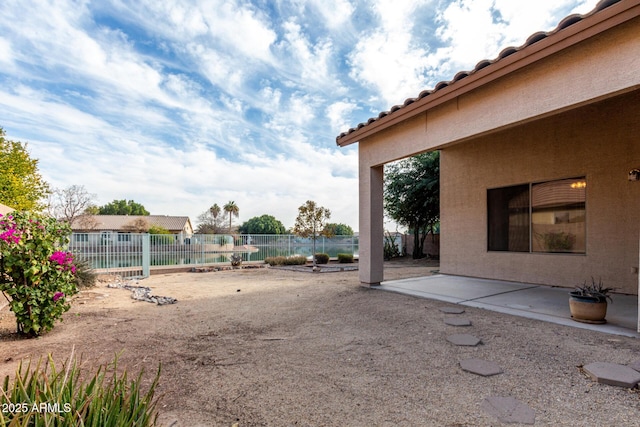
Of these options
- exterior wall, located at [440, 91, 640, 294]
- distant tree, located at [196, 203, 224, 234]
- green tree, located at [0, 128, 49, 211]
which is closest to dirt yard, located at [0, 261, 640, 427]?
exterior wall, located at [440, 91, 640, 294]

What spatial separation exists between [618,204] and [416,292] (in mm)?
4129

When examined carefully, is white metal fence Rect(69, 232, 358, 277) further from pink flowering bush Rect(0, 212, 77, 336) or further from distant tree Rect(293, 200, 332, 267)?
pink flowering bush Rect(0, 212, 77, 336)

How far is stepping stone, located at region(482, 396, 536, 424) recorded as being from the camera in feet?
7.35

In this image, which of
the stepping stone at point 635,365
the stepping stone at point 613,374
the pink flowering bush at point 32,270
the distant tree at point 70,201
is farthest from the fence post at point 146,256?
the distant tree at point 70,201

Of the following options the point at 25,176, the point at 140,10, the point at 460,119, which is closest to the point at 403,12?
the point at 460,119

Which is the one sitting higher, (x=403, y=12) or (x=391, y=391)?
(x=403, y=12)

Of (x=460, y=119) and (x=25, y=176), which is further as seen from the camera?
(x=25, y=176)

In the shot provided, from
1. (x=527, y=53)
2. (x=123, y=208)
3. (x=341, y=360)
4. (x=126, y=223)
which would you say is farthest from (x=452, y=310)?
(x=123, y=208)

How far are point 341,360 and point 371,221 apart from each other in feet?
13.3

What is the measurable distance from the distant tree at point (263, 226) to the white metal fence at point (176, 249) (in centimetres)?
3566

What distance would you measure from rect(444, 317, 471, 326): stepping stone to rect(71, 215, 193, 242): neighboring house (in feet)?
79.4

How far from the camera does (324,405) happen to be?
2.47 m

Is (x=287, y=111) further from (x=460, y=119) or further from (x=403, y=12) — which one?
Answer: (x=460, y=119)

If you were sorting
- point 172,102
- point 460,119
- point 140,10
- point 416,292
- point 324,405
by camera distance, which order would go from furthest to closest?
point 172,102 → point 140,10 → point 416,292 → point 460,119 → point 324,405
